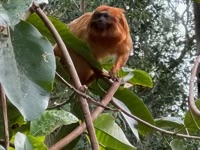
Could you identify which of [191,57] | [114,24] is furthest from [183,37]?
[114,24]

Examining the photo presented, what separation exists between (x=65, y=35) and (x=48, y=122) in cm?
16

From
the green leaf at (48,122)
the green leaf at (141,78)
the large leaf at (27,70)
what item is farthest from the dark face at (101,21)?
the large leaf at (27,70)

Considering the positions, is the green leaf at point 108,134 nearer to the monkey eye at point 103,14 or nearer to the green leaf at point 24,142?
the green leaf at point 24,142

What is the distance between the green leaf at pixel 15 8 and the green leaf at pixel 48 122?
0.27 meters

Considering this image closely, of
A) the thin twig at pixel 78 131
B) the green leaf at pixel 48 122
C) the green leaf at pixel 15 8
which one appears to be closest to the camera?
the green leaf at pixel 15 8

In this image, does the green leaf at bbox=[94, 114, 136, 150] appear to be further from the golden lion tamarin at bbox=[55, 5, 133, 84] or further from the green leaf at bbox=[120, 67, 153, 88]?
the golden lion tamarin at bbox=[55, 5, 133, 84]

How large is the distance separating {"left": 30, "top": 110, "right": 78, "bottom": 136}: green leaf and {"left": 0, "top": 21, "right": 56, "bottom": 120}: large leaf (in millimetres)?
209

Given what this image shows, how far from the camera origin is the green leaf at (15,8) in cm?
61

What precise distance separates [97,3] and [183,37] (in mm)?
2202

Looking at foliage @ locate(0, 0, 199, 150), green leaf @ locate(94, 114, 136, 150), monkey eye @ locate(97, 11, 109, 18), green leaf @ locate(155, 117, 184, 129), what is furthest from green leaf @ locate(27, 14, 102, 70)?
monkey eye @ locate(97, 11, 109, 18)

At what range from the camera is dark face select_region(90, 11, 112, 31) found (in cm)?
193

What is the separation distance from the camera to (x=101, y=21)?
193cm

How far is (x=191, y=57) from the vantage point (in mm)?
5902

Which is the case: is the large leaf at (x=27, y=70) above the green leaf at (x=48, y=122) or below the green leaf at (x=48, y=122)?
above
